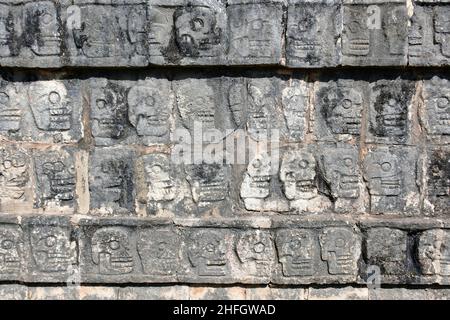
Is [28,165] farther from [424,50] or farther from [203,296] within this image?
[424,50]

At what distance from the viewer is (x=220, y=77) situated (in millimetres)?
3664

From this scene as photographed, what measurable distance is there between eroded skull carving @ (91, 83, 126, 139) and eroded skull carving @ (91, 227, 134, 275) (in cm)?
53

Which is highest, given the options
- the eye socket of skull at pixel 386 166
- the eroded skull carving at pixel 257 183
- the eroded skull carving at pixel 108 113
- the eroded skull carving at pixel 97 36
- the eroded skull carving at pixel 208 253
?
the eroded skull carving at pixel 97 36

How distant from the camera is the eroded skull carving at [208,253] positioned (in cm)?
373

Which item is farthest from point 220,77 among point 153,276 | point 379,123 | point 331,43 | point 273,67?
point 153,276

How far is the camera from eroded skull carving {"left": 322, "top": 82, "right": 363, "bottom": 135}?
367 centimetres

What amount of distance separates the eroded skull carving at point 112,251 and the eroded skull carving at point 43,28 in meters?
1.01

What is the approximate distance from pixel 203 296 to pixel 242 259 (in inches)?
12.8

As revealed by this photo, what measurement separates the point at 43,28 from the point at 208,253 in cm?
149

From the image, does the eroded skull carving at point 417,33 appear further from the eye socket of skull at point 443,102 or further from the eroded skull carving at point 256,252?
the eroded skull carving at point 256,252

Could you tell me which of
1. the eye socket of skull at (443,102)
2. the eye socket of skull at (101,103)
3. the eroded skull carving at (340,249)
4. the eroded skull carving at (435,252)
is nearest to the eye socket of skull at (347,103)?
the eye socket of skull at (443,102)

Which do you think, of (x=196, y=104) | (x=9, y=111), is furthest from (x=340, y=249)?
(x=9, y=111)

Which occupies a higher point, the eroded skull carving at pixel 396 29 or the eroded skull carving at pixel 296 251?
the eroded skull carving at pixel 396 29

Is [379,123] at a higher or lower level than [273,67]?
lower
